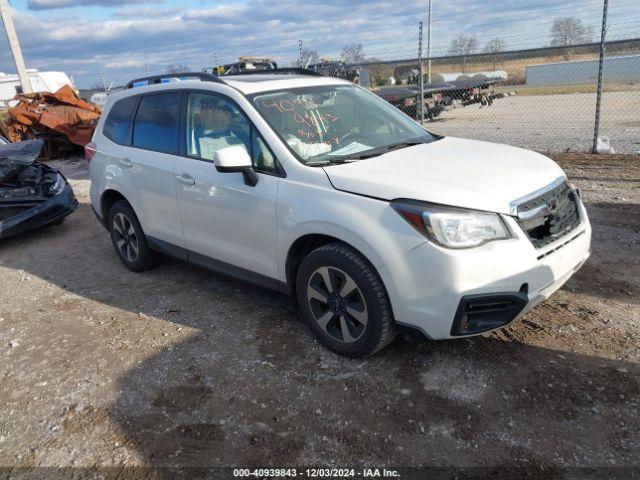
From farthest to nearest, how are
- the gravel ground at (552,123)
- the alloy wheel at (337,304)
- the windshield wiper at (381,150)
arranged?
the gravel ground at (552,123) → the windshield wiper at (381,150) → the alloy wheel at (337,304)

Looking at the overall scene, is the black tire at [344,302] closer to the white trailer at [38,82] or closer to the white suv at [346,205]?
the white suv at [346,205]

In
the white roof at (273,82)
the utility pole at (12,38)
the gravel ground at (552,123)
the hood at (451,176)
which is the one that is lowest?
the gravel ground at (552,123)

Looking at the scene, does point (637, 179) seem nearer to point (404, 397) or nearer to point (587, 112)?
point (404, 397)

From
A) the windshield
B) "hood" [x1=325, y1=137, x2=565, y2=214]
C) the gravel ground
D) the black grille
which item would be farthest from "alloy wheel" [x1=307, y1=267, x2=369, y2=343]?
the gravel ground

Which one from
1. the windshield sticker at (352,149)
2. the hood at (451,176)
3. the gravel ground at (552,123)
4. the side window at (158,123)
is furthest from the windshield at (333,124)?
the gravel ground at (552,123)

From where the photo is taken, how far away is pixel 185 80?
14.6 ft

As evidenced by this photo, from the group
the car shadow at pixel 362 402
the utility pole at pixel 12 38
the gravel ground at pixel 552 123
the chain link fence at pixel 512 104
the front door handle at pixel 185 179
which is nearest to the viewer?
the car shadow at pixel 362 402

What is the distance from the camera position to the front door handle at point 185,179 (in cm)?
408

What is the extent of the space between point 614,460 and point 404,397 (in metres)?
1.08

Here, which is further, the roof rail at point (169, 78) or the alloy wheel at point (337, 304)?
the roof rail at point (169, 78)

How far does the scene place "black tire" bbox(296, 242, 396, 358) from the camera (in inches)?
121

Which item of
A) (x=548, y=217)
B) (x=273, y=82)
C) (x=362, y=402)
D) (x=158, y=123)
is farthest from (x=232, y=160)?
(x=548, y=217)

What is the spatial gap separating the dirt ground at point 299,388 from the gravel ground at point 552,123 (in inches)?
262

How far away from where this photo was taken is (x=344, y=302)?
10.8 feet
